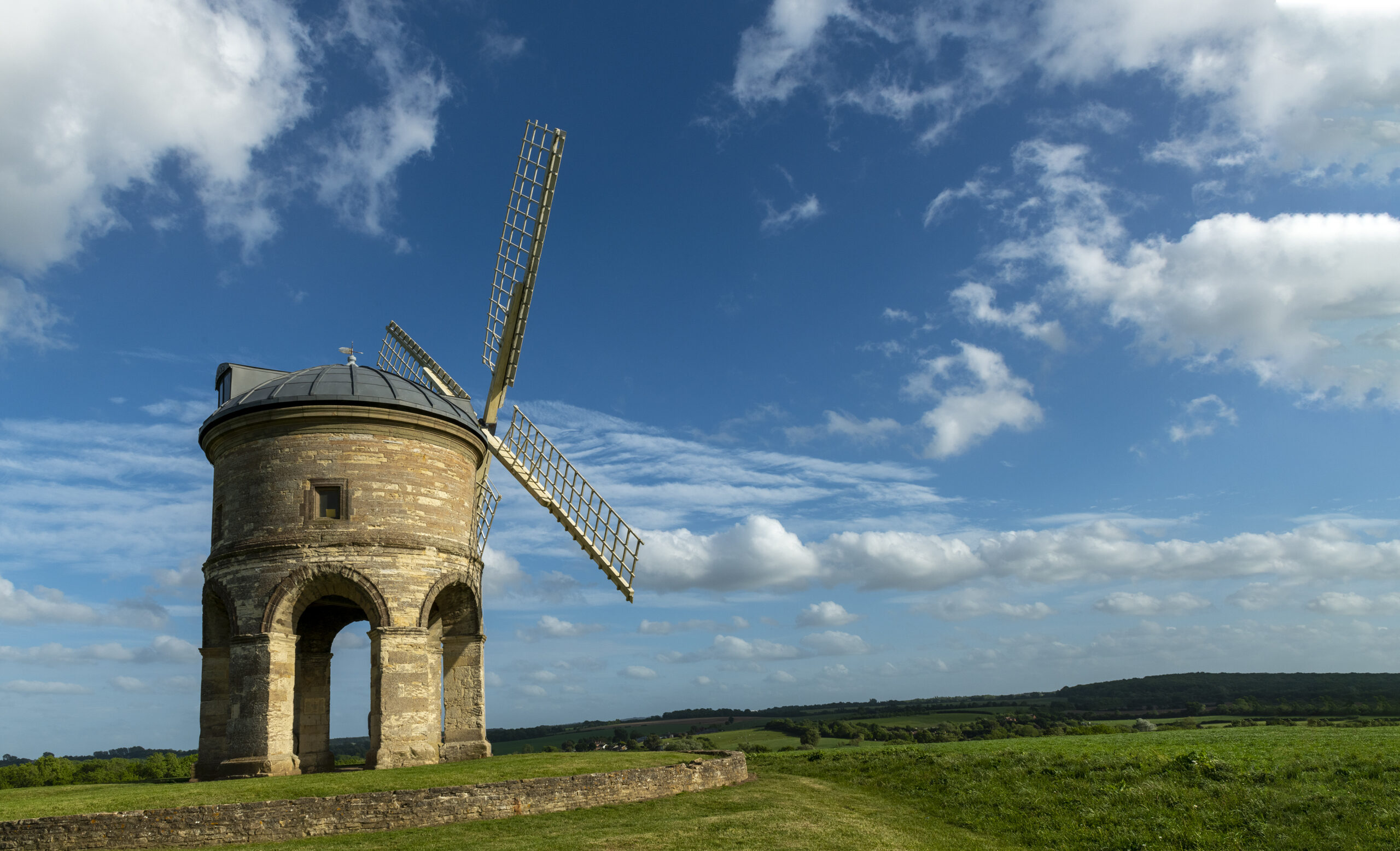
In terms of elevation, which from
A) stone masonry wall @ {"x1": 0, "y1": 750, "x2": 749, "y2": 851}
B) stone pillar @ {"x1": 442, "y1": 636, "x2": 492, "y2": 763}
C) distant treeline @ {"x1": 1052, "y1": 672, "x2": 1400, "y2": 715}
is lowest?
distant treeline @ {"x1": 1052, "y1": 672, "x2": 1400, "y2": 715}

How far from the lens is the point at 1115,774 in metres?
16.9

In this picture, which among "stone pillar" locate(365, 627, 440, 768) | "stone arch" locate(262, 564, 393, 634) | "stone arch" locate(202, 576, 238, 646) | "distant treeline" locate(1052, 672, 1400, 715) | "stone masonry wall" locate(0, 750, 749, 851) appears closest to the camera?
"stone masonry wall" locate(0, 750, 749, 851)

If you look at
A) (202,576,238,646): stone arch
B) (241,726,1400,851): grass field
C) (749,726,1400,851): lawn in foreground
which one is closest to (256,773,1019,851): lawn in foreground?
(241,726,1400,851): grass field

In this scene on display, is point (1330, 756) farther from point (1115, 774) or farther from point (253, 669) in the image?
point (253, 669)

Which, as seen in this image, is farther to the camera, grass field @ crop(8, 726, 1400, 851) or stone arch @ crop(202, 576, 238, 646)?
stone arch @ crop(202, 576, 238, 646)

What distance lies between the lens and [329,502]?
1980cm

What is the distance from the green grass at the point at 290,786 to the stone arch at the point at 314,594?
10.9ft

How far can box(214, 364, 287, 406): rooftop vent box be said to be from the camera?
2203 cm

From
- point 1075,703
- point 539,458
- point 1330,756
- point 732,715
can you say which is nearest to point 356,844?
point 539,458

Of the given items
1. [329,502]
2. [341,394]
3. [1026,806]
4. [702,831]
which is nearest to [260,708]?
[329,502]

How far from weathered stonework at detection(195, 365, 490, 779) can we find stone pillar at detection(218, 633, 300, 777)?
0.03 metres

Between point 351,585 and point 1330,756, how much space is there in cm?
2035

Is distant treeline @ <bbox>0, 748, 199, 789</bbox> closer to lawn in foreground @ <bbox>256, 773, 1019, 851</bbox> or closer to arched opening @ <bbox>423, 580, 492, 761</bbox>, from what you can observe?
arched opening @ <bbox>423, 580, 492, 761</bbox>

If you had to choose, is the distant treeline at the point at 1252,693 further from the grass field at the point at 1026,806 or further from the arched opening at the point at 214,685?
the arched opening at the point at 214,685
